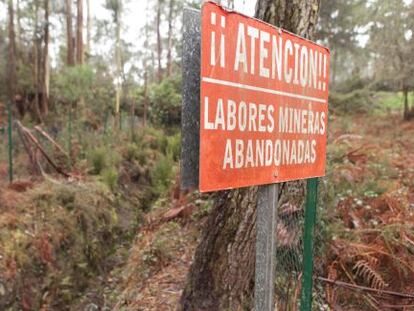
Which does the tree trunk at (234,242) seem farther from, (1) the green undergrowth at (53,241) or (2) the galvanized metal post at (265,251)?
(1) the green undergrowth at (53,241)

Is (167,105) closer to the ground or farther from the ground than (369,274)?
farther from the ground

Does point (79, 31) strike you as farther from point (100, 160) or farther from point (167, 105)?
point (100, 160)

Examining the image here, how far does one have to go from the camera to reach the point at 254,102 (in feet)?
4.98

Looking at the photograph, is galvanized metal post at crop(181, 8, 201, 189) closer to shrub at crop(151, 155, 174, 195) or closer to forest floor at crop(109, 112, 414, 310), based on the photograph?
forest floor at crop(109, 112, 414, 310)

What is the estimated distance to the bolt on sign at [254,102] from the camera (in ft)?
4.42

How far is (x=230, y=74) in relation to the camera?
4.65 feet

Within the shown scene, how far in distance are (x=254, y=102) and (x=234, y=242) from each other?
1.93 metres

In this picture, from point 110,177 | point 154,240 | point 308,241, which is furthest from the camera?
point 110,177

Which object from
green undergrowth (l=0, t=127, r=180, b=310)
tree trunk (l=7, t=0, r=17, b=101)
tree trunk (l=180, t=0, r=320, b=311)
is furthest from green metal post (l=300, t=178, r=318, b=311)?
tree trunk (l=7, t=0, r=17, b=101)

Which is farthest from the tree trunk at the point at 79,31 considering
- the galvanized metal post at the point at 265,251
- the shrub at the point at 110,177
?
the galvanized metal post at the point at 265,251

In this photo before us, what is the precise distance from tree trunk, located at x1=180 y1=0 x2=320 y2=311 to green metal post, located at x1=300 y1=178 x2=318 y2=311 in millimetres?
394

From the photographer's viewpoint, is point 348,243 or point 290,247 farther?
point 348,243

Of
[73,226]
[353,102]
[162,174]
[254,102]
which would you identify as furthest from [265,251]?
[353,102]

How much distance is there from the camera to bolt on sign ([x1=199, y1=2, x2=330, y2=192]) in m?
1.35
